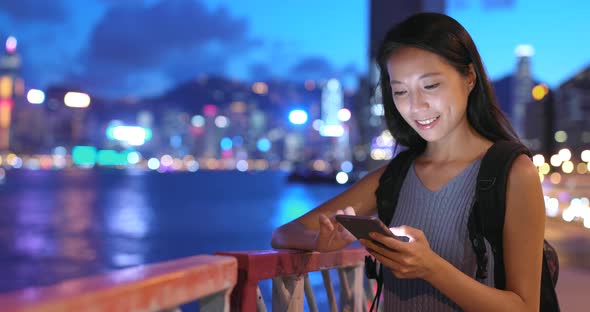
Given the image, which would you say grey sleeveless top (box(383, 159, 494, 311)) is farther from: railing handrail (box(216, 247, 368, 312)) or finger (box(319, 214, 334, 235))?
railing handrail (box(216, 247, 368, 312))

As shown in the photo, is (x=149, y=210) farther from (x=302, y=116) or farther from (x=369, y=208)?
(x=369, y=208)

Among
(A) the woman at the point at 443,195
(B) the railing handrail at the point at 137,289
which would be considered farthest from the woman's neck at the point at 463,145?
(B) the railing handrail at the point at 137,289

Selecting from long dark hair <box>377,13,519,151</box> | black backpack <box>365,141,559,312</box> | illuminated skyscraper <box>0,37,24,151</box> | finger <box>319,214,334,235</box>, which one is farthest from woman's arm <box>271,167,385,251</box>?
illuminated skyscraper <box>0,37,24,151</box>

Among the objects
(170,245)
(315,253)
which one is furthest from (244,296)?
(170,245)

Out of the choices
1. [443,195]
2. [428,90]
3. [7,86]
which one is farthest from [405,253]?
[7,86]

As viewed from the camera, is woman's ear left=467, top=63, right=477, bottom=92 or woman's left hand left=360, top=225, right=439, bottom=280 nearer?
woman's left hand left=360, top=225, right=439, bottom=280

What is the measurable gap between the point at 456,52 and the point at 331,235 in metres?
0.66

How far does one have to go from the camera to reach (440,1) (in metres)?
9.54

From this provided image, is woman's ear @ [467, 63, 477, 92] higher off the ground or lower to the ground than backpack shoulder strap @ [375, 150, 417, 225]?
higher

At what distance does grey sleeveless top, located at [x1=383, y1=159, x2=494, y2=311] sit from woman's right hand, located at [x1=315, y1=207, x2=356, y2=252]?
0.16 meters

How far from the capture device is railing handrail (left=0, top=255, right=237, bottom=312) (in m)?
1.12

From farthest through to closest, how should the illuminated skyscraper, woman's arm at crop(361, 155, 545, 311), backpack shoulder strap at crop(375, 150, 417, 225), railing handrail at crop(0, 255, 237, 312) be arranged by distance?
1. the illuminated skyscraper
2. backpack shoulder strap at crop(375, 150, 417, 225)
3. woman's arm at crop(361, 155, 545, 311)
4. railing handrail at crop(0, 255, 237, 312)

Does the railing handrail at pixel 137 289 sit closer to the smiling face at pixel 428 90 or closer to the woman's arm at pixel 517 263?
the woman's arm at pixel 517 263

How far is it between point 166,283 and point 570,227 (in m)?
19.8
